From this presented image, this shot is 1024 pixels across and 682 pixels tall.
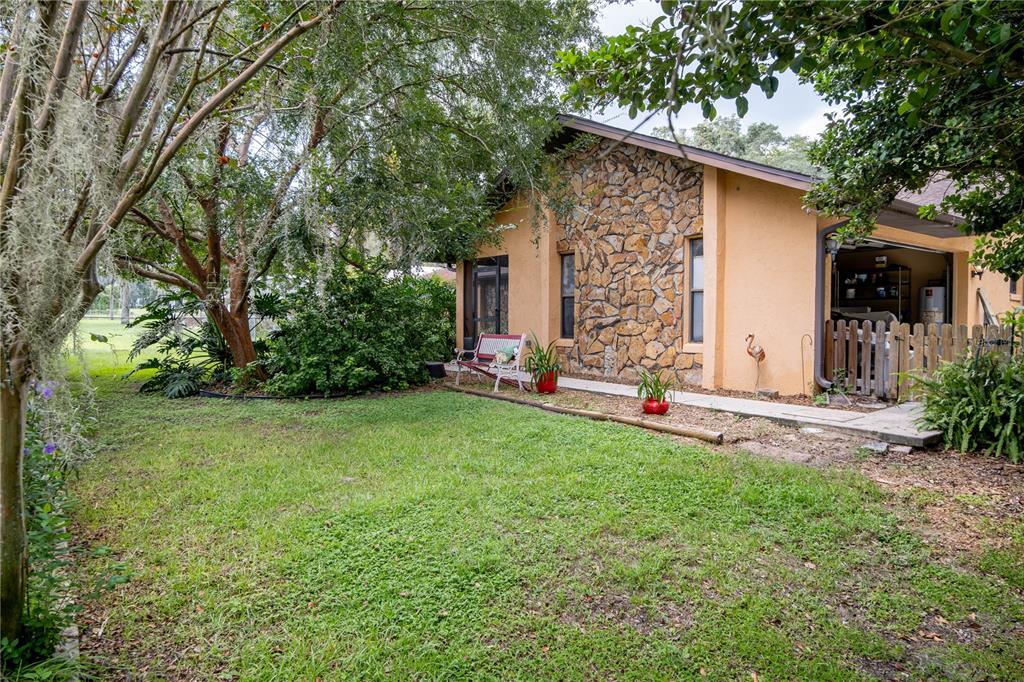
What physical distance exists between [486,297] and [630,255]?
4.24 m

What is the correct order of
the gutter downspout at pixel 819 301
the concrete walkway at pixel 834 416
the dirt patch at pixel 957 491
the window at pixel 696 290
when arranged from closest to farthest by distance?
the dirt patch at pixel 957 491 < the concrete walkway at pixel 834 416 < the gutter downspout at pixel 819 301 < the window at pixel 696 290

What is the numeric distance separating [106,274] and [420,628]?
198 cm

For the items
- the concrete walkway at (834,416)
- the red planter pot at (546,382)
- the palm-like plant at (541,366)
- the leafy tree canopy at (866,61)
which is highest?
the leafy tree canopy at (866,61)

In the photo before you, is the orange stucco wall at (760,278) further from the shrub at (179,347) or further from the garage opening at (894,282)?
the shrub at (179,347)

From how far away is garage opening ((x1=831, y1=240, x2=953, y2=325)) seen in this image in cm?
1105

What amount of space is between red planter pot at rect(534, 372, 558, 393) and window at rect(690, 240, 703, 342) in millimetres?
2370

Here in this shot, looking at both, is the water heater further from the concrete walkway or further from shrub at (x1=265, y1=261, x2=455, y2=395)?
shrub at (x1=265, y1=261, x2=455, y2=395)

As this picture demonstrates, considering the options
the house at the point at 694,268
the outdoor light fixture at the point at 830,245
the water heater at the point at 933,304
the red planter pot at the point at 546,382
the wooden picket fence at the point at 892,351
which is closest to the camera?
the wooden picket fence at the point at 892,351

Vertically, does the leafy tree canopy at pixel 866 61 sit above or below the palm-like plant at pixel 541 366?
above

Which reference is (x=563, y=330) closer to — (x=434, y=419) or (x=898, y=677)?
(x=434, y=419)

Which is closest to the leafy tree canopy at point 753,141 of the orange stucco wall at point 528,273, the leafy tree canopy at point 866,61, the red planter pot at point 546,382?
the orange stucco wall at point 528,273

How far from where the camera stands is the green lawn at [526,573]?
2184 millimetres

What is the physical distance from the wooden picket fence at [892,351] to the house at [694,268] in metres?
0.42

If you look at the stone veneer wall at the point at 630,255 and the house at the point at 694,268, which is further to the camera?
the stone veneer wall at the point at 630,255
